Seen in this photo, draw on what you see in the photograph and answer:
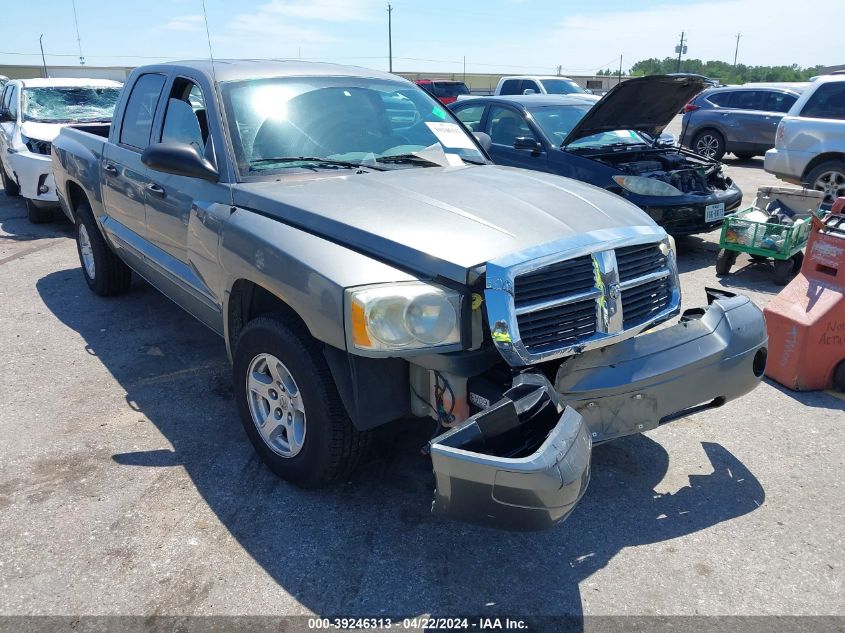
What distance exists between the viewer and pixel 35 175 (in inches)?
338

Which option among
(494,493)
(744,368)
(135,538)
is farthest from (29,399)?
(744,368)

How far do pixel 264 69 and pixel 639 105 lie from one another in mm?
4478

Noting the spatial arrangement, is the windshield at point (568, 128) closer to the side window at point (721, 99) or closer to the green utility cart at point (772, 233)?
the green utility cart at point (772, 233)

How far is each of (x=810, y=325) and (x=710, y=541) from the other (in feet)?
6.06

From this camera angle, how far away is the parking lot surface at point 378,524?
2.58 metres

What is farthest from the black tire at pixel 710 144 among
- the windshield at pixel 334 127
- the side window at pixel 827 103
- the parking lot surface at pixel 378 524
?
the windshield at pixel 334 127

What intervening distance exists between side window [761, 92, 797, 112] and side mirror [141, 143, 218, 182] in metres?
14.8

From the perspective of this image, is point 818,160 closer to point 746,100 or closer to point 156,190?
point 746,100

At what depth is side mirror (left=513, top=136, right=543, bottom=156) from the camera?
24.7 feet

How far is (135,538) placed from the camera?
2.90m

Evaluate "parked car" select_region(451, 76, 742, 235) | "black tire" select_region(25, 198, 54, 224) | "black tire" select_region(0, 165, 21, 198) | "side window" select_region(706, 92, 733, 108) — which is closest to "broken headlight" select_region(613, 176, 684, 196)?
"parked car" select_region(451, 76, 742, 235)

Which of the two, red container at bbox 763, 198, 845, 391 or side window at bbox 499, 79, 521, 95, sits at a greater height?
side window at bbox 499, 79, 521, 95

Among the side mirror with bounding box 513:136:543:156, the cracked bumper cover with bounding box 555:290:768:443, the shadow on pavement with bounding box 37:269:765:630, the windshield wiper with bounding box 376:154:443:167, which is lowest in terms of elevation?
the shadow on pavement with bounding box 37:269:765:630

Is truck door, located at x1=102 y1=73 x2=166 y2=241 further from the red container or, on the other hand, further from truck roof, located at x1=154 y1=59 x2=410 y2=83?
the red container
